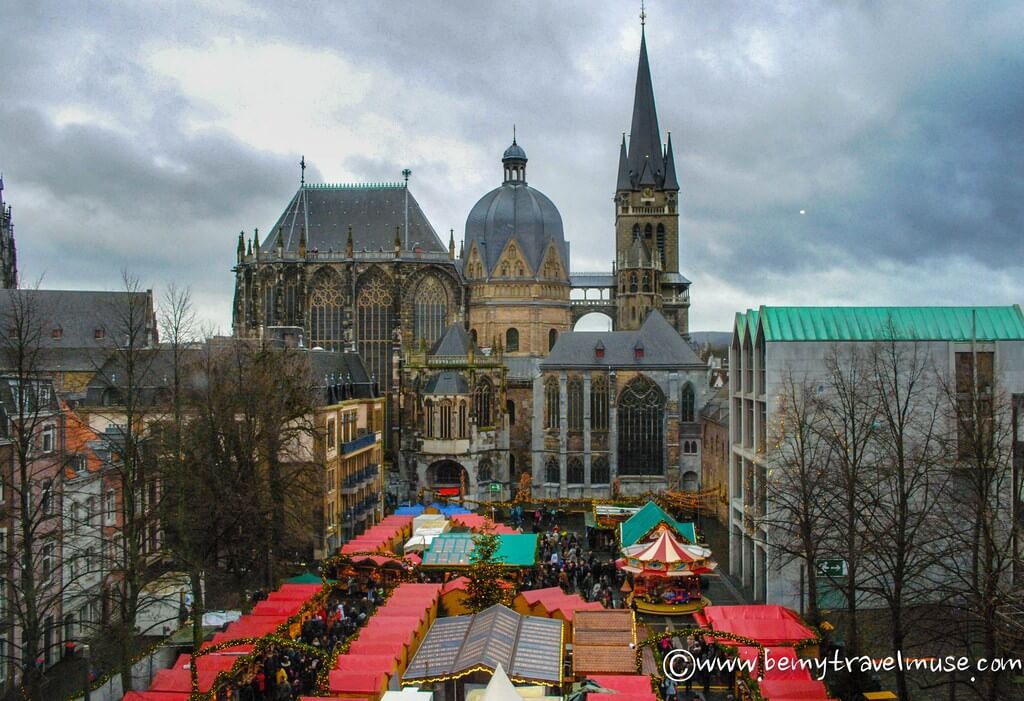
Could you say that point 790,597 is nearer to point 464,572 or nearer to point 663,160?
point 464,572

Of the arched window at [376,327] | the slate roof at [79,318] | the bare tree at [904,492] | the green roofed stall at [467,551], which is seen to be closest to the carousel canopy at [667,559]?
the green roofed stall at [467,551]

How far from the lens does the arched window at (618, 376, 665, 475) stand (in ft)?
219

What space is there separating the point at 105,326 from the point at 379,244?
23139mm

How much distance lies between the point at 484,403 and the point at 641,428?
10.3 metres

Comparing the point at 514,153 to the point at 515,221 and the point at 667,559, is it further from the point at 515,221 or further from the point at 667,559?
the point at 667,559

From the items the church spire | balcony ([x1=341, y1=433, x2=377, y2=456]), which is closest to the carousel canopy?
balcony ([x1=341, y1=433, x2=377, y2=456])

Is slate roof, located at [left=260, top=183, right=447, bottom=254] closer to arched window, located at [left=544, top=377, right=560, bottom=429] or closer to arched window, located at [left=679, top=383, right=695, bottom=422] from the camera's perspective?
arched window, located at [left=544, top=377, right=560, bottom=429]

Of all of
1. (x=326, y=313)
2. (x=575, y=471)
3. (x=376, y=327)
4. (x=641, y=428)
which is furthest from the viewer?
(x=326, y=313)

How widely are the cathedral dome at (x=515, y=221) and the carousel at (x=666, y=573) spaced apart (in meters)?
44.3

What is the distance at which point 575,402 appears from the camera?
6794cm

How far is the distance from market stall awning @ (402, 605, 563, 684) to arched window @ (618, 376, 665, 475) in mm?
40076

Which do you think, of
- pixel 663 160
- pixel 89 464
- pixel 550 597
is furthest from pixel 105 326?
pixel 663 160

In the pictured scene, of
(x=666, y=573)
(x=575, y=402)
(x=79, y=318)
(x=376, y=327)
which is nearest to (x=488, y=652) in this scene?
(x=666, y=573)

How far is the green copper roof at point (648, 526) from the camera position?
39.1m
